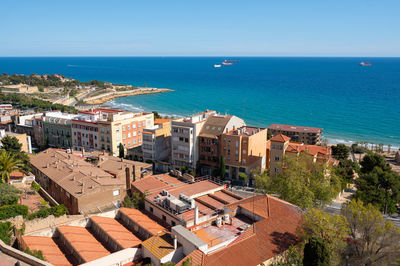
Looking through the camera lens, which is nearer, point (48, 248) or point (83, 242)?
point (48, 248)

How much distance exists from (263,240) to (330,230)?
196 inches

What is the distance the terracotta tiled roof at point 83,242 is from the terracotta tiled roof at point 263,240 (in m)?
7.47

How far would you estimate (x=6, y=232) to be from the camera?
26.8 metres

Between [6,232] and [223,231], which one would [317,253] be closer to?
[223,231]

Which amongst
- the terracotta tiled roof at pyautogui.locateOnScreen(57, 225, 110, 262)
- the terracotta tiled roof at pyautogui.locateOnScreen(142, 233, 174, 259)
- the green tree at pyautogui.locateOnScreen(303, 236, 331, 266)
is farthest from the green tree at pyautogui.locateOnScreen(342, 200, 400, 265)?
the terracotta tiled roof at pyautogui.locateOnScreen(57, 225, 110, 262)

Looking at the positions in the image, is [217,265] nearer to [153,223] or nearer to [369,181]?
[153,223]

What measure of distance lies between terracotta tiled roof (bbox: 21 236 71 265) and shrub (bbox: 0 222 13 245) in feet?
3.82

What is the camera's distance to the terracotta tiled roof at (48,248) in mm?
24802

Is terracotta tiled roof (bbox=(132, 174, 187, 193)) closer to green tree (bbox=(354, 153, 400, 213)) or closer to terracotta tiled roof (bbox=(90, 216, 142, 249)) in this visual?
terracotta tiled roof (bbox=(90, 216, 142, 249))

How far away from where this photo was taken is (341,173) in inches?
2176

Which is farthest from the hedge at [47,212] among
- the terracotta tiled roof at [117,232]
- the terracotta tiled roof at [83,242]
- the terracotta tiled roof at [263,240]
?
the terracotta tiled roof at [263,240]

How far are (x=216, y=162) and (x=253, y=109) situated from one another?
83529 millimetres

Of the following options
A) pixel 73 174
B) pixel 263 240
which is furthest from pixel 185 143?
pixel 263 240

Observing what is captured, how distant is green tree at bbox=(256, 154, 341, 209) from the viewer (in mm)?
33731
